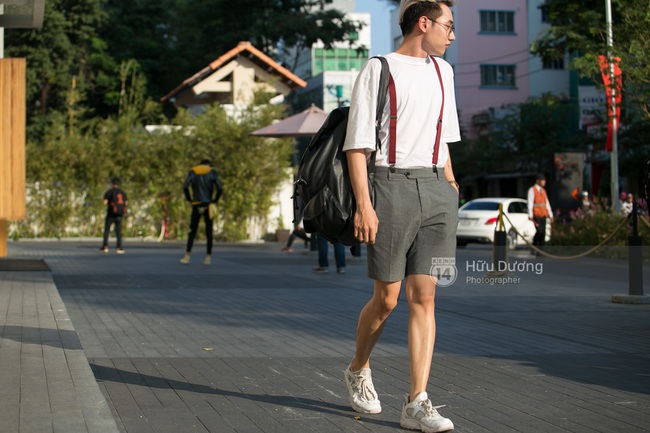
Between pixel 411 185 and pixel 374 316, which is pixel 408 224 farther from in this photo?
pixel 374 316

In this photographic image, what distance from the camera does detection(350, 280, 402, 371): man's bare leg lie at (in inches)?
201

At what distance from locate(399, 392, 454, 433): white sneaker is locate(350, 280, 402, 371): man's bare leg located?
1.28ft

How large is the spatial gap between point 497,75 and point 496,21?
3.36 meters

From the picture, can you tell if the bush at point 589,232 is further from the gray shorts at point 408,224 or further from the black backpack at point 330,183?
the black backpack at point 330,183

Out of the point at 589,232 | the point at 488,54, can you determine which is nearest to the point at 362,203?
the point at 589,232

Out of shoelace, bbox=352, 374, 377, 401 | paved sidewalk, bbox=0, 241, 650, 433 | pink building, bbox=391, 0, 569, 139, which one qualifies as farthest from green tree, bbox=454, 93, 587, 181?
shoelace, bbox=352, 374, 377, 401

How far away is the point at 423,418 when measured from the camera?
491cm

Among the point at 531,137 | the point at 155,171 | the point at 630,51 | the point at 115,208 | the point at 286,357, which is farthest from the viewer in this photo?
the point at 531,137

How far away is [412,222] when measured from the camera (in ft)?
16.5

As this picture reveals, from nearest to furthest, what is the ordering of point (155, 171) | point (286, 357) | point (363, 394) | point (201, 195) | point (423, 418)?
point (423, 418)
point (363, 394)
point (286, 357)
point (201, 195)
point (155, 171)

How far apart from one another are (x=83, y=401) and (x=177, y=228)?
23546 mm

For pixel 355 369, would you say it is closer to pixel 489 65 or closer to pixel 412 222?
pixel 412 222

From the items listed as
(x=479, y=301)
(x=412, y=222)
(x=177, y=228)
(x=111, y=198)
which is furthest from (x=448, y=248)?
(x=177, y=228)

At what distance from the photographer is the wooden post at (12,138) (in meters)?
12.5
